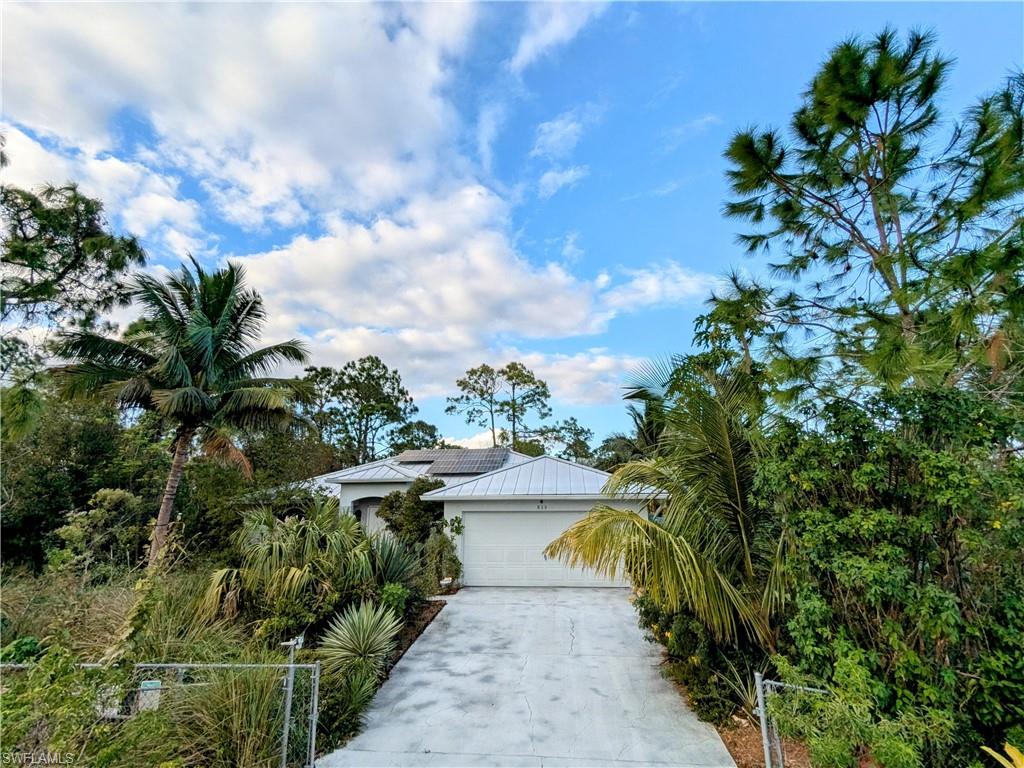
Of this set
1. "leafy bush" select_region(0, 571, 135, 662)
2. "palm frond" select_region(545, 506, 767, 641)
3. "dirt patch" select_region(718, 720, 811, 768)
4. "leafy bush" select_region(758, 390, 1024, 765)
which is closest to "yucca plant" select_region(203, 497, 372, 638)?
"leafy bush" select_region(0, 571, 135, 662)

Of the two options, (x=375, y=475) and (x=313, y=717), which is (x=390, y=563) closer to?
(x=313, y=717)

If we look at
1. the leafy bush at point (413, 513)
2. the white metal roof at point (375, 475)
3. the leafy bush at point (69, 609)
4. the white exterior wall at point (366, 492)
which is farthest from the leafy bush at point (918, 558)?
the white exterior wall at point (366, 492)

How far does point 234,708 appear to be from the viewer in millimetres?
4008

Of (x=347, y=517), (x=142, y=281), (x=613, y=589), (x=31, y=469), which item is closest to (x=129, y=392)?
(x=142, y=281)

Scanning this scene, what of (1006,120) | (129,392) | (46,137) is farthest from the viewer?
(129,392)

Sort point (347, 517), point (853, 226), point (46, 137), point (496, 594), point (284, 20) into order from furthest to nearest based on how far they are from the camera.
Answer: point (496, 594)
point (347, 517)
point (46, 137)
point (853, 226)
point (284, 20)

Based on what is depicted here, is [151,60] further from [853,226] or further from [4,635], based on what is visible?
[853,226]

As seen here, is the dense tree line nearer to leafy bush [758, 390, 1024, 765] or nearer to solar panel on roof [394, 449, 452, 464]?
leafy bush [758, 390, 1024, 765]

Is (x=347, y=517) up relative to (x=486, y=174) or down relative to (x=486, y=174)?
down

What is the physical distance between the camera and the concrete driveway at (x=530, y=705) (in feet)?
14.0

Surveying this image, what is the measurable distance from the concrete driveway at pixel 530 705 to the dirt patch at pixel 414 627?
136 mm

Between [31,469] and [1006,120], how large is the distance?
19414 millimetres

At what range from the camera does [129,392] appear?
9445mm

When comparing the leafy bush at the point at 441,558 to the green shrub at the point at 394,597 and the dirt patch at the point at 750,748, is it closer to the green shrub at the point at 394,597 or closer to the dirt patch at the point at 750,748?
the green shrub at the point at 394,597
